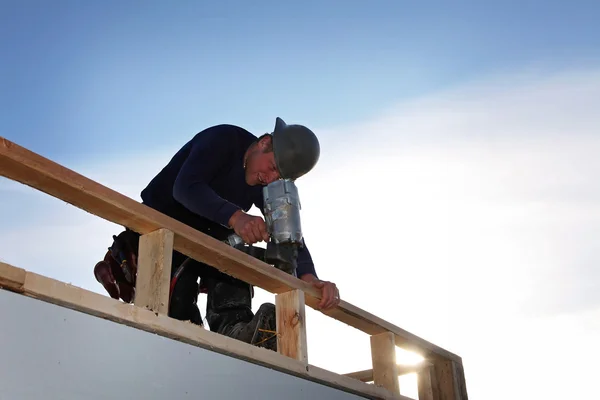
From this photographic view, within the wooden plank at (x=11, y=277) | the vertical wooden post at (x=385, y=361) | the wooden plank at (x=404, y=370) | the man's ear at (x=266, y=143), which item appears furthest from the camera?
the wooden plank at (x=404, y=370)

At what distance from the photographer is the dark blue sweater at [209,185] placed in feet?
11.2

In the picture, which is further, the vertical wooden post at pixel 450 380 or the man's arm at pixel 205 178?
the vertical wooden post at pixel 450 380

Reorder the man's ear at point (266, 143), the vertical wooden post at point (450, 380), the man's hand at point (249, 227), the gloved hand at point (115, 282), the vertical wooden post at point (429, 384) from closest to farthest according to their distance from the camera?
1. the man's hand at point (249, 227)
2. the gloved hand at point (115, 282)
3. the man's ear at point (266, 143)
4. the vertical wooden post at point (450, 380)
5. the vertical wooden post at point (429, 384)

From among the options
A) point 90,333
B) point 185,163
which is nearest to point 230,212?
point 185,163

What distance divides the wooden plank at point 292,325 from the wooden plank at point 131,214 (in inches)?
1.9

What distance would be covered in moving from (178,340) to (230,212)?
1.00 m

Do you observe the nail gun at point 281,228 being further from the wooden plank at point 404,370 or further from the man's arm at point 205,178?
the wooden plank at point 404,370

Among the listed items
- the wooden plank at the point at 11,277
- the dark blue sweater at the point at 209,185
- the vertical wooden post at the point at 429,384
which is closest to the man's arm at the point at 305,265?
the dark blue sweater at the point at 209,185

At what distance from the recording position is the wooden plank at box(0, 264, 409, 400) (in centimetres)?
207

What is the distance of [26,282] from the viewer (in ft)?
6.65

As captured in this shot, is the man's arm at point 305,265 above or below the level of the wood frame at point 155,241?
above

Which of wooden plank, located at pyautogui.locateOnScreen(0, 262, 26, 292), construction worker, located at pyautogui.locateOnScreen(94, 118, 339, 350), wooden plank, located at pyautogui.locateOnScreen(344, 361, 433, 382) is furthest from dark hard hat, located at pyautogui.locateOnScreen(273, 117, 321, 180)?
wooden plank, located at pyautogui.locateOnScreen(0, 262, 26, 292)

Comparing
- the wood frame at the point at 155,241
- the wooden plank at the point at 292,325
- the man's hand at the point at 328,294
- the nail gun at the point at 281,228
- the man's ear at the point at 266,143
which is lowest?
the wooden plank at the point at 292,325

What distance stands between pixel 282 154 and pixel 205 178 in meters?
0.47
